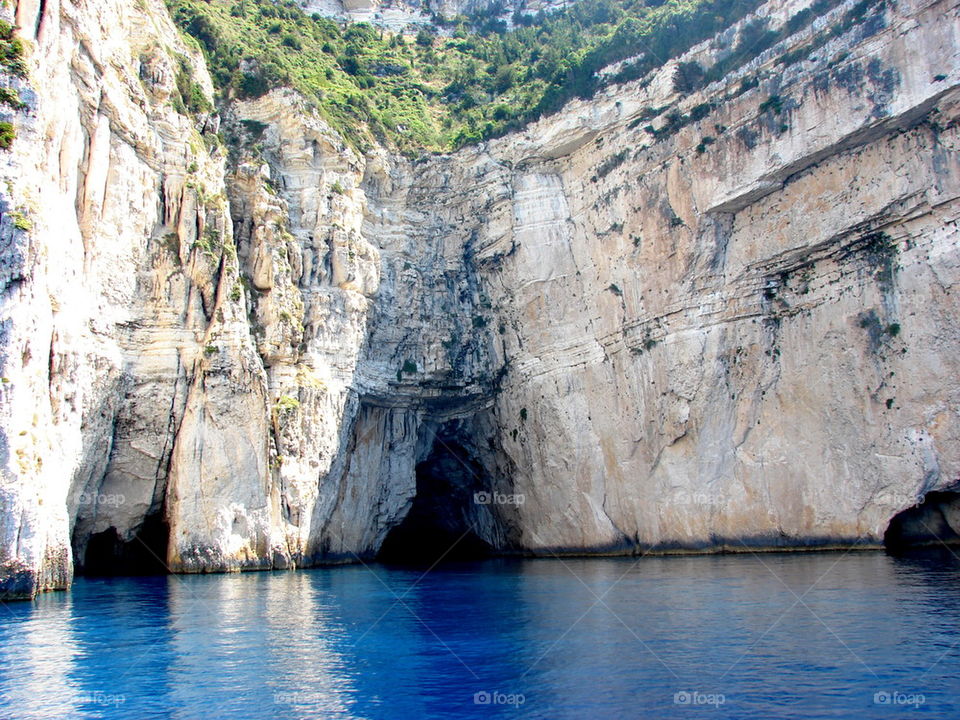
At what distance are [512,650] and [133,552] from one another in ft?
79.5

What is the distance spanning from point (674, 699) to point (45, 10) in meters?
31.6

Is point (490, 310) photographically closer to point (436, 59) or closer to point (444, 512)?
point (444, 512)

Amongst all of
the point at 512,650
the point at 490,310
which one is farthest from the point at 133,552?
the point at 512,650

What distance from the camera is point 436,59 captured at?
2547 inches

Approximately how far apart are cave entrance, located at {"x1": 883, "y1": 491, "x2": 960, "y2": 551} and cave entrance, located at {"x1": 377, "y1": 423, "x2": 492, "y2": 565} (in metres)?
21.1

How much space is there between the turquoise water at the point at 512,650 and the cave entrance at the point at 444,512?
20874 millimetres

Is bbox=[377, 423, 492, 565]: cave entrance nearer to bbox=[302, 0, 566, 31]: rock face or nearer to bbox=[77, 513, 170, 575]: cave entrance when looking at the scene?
bbox=[77, 513, 170, 575]: cave entrance

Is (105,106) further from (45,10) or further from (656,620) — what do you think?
(656,620)

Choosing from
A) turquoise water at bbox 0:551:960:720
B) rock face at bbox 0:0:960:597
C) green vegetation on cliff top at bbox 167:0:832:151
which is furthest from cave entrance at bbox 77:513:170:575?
green vegetation on cliff top at bbox 167:0:832:151

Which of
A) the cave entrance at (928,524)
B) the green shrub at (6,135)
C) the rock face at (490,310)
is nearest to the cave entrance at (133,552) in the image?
the rock face at (490,310)

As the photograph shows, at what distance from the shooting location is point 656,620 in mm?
18000

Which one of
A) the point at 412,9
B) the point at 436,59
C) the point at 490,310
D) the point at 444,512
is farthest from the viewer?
the point at 412,9

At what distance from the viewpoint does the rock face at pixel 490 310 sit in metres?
30.2

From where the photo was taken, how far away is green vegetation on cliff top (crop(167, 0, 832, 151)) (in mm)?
43469
